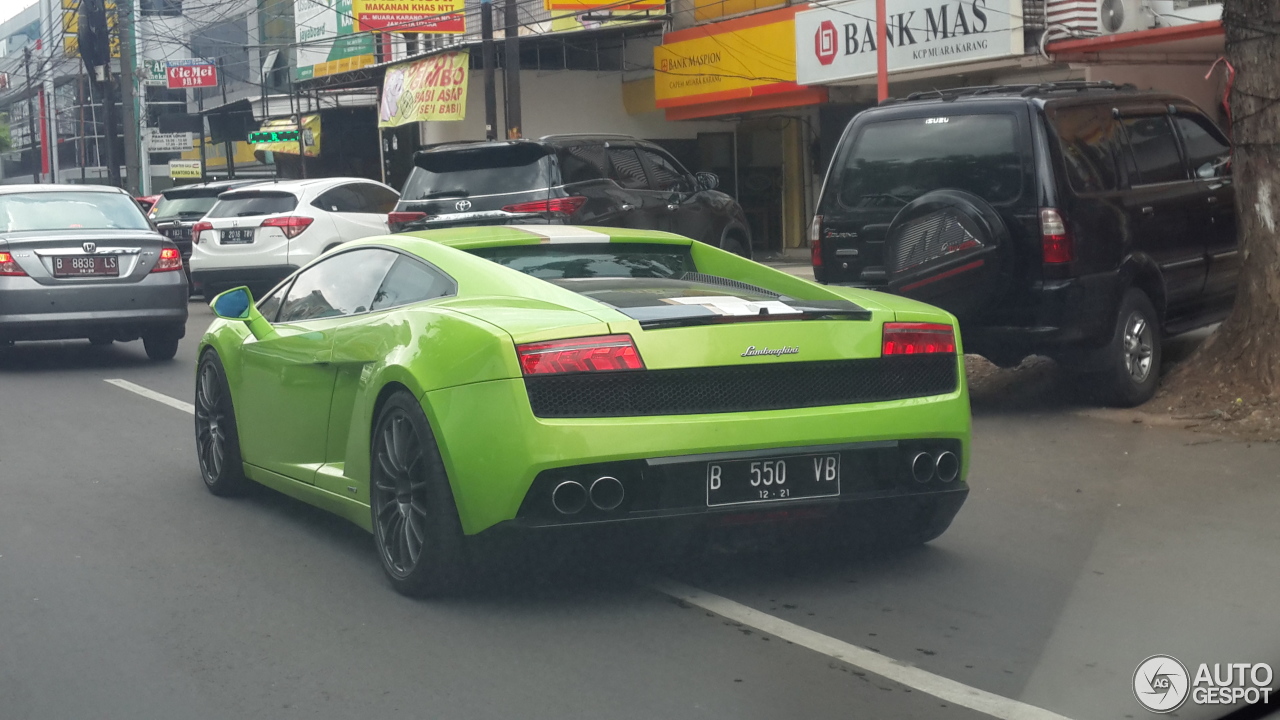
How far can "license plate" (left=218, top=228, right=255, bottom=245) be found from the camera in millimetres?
18125

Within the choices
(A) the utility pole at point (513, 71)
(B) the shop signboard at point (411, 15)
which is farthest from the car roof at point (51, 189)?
(B) the shop signboard at point (411, 15)

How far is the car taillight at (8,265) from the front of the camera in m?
12.2

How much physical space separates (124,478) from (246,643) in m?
3.32

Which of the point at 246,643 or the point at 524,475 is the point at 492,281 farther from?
the point at 246,643

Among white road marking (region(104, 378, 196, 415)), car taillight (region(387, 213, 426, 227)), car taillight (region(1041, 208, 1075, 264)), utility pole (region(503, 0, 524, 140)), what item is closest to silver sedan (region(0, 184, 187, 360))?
white road marking (region(104, 378, 196, 415))

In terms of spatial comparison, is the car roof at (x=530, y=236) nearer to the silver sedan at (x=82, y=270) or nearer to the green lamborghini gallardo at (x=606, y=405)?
the green lamborghini gallardo at (x=606, y=405)

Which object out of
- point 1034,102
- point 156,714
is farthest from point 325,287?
point 1034,102

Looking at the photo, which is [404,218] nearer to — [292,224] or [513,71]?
[292,224]

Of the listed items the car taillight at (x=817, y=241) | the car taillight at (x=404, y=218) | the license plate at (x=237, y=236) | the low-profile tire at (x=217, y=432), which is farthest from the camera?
the license plate at (x=237, y=236)

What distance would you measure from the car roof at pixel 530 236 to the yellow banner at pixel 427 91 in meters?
23.1

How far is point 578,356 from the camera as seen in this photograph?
4668mm

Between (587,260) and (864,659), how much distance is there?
2.27m

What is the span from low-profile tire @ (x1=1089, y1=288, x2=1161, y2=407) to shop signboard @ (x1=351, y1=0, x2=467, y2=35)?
2119cm

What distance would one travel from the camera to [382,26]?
96.1 ft
